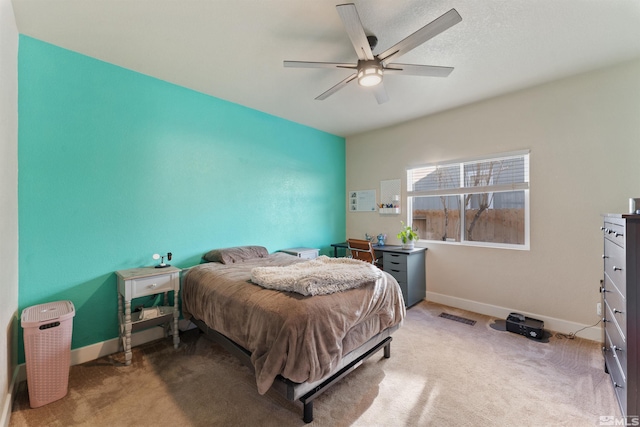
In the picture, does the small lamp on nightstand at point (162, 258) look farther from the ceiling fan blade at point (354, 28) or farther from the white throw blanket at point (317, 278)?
the ceiling fan blade at point (354, 28)

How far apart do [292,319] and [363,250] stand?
7.15ft

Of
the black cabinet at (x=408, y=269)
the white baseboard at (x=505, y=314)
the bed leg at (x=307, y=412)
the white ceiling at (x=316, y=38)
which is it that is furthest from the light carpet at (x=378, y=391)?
the white ceiling at (x=316, y=38)

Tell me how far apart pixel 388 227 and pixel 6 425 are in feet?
13.8

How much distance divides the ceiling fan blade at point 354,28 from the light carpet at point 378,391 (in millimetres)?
2436

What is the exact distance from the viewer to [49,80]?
2143 mm

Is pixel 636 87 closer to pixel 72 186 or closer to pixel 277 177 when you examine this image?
pixel 277 177

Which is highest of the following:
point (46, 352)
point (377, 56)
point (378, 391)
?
point (377, 56)

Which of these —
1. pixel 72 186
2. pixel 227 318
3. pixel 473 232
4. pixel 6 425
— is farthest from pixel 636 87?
pixel 6 425

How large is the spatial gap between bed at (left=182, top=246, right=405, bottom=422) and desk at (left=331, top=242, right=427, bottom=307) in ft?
4.04

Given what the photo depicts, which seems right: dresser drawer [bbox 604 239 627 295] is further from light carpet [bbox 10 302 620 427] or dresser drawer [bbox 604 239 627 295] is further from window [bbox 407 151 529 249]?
window [bbox 407 151 529 249]

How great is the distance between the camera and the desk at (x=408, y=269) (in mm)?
3447

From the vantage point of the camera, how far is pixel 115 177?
2445 mm

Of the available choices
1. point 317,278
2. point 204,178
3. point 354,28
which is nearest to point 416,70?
point 354,28

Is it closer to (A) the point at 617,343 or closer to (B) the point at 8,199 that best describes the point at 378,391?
(A) the point at 617,343
